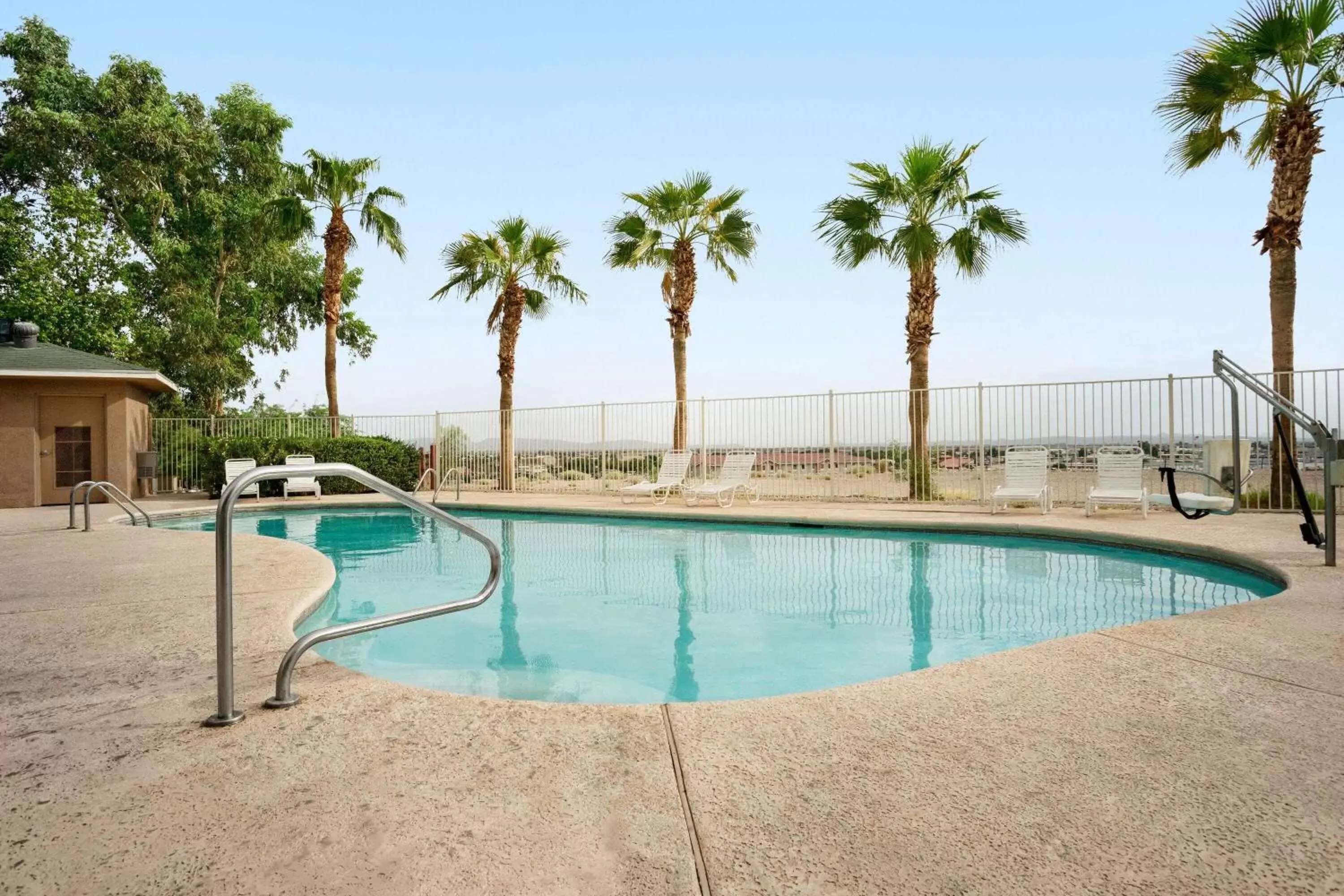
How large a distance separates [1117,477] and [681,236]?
9.46 m

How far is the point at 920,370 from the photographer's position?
12.8 m

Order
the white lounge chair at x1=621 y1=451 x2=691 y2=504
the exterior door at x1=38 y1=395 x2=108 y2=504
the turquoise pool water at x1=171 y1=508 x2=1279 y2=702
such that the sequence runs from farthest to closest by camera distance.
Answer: the exterior door at x1=38 y1=395 x2=108 y2=504, the white lounge chair at x1=621 y1=451 x2=691 y2=504, the turquoise pool water at x1=171 y1=508 x2=1279 y2=702

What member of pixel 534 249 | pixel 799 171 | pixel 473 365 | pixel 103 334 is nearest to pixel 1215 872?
pixel 799 171

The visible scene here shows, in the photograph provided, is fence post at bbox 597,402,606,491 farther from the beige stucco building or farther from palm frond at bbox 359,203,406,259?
the beige stucco building

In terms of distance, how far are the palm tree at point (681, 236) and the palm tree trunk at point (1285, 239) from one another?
851 cm

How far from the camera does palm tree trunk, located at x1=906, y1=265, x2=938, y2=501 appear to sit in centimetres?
1254

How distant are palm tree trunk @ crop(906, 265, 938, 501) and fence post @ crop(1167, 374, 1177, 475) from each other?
11.1ft

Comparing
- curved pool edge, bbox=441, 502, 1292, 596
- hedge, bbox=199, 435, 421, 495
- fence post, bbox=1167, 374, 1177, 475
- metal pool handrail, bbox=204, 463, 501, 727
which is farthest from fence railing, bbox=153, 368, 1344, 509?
metal pool handrail, bbox=204, 463, 501, 727

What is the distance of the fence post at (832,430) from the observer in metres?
12.8

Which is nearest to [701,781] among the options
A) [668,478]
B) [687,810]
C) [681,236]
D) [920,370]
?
[687,810]

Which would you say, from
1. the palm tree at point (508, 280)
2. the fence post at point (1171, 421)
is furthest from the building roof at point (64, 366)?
the fence post at point (1171, 421)

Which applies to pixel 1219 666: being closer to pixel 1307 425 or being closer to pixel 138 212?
pixel 1307 425

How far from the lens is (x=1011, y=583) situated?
6441mm

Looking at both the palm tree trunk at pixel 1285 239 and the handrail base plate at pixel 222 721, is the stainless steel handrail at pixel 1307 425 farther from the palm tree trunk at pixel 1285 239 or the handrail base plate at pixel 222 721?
the handrail base plate at pixel 222 721
